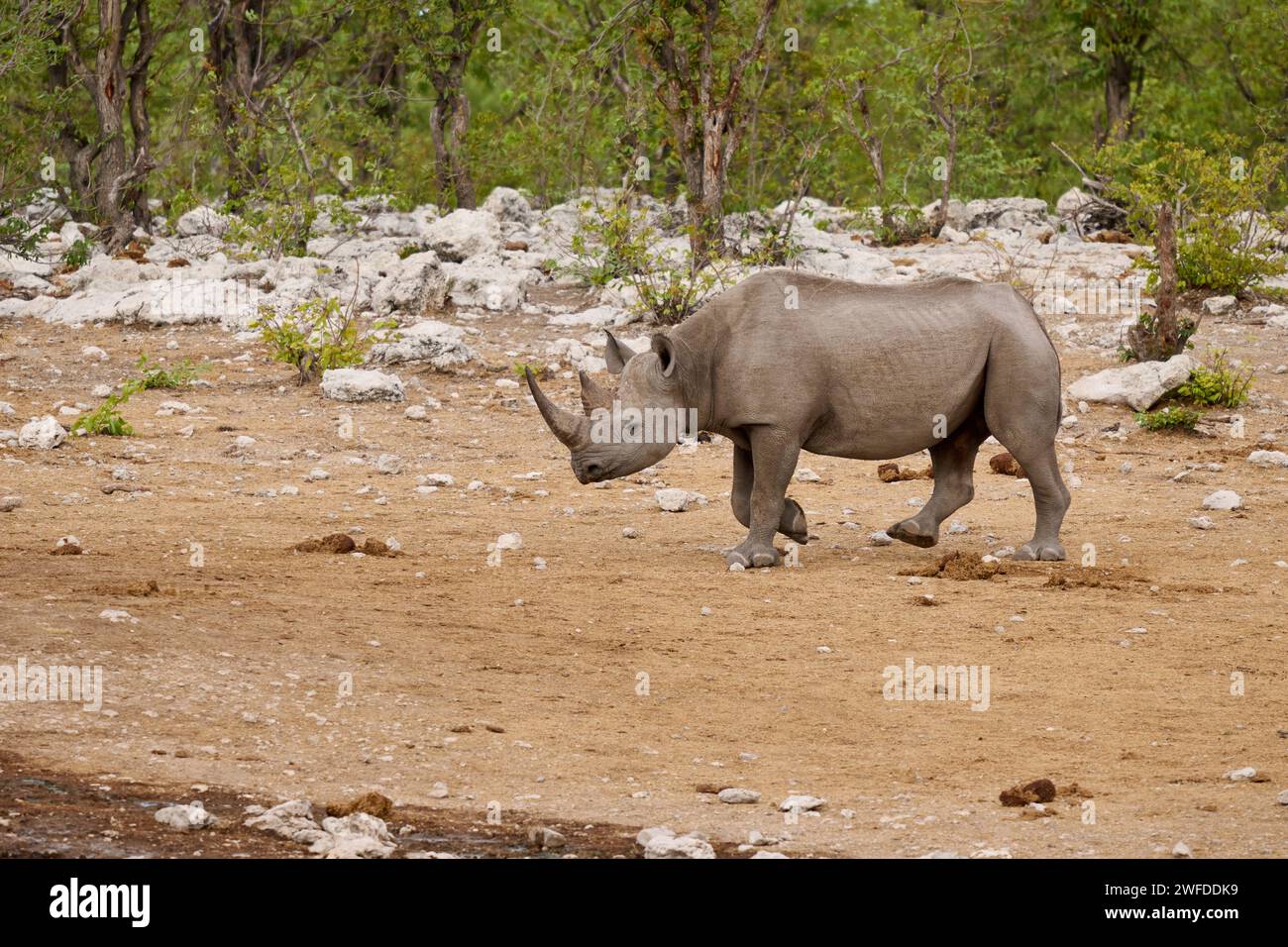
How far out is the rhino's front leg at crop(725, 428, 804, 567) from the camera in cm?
1027

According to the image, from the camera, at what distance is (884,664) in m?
8.34

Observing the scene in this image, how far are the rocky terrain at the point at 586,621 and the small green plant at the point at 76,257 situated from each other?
3.92 metres

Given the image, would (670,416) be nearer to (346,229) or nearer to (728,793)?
(728,793)

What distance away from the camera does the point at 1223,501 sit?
1180cm

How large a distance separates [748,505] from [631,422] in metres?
1.01

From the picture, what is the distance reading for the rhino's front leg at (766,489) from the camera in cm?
A: 1027

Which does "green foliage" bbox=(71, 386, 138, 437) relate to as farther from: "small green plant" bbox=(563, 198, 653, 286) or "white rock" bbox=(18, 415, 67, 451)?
"small green plant" bbox=(563, 198, 653, 286)

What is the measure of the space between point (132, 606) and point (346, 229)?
14.2 meters

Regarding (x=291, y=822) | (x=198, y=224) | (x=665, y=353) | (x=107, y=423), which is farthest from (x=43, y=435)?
(x=198, y=224)

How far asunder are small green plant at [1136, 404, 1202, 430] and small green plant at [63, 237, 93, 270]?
41.5ft

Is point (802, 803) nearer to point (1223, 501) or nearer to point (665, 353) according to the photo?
point (665, 353)

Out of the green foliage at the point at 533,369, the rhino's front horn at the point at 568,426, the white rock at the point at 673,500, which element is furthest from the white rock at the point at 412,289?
the rhino's front horn at the point at 568,426

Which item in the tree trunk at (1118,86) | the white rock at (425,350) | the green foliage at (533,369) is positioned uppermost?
the tree trunk at (1118,86)

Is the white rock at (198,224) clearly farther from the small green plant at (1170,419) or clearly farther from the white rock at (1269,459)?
the white rock at (1269,459)
